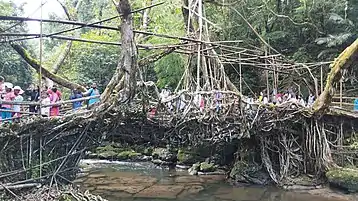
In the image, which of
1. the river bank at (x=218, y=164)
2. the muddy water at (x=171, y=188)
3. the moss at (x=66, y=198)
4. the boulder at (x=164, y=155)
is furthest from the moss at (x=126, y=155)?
the moss at (x=66, y=198)

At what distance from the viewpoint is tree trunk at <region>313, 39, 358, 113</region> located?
12.0 m

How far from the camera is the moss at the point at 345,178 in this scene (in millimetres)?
13492

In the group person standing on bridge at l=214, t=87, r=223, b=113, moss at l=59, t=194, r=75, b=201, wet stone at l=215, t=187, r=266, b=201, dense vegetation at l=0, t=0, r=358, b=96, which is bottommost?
wet stone at l=215, t=187, r=266, b=201

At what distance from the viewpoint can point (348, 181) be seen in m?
13.5

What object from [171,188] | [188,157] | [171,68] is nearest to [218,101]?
[171,188]

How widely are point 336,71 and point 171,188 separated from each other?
644 centimetres

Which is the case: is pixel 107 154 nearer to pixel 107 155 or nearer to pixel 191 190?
pixel 107 155

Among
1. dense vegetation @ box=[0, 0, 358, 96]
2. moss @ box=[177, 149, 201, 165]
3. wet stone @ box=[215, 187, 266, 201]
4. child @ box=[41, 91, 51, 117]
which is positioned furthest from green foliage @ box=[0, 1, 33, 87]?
wet stone @ box=[215, 187, 266, 201]

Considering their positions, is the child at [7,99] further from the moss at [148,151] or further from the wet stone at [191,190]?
the moss at [148,151]

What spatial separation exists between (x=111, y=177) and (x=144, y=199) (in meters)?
3.70

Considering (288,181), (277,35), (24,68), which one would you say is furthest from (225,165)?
(24,68)

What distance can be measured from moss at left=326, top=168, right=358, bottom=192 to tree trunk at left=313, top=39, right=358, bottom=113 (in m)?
2.01

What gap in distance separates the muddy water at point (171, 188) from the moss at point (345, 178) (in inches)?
15.9

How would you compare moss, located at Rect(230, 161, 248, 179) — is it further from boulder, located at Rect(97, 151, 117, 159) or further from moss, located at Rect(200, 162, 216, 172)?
boulder, located at Rect(97, 151, 117, 159)
